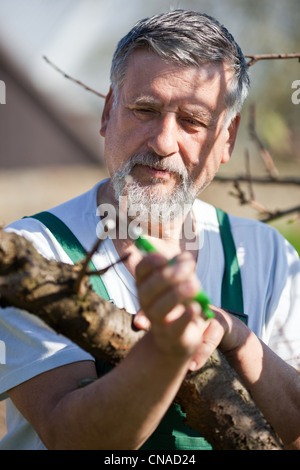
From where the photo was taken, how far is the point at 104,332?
124 cm

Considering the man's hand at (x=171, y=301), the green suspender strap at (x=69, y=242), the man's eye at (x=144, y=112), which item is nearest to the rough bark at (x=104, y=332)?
the man's hand at (x=171, y=301)

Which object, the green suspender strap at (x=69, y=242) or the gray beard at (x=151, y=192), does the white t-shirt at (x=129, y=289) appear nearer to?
the green suspender strap at (x=69, y=242)

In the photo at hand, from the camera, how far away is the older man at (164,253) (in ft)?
4.06

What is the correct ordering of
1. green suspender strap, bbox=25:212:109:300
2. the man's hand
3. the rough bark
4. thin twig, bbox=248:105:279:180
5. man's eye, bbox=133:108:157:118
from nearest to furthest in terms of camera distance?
the man's hand < the rough bark < green suspender strap, bbox=25:212:109:300 < man's eye, bbox=133:108:157:118 < thin twig, bbox=248:105:279:180

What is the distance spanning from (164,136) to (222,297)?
0.52 meters

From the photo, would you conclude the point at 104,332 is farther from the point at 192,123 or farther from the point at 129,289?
the point at 192,123

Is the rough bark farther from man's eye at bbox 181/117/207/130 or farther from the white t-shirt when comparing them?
man's eye at bbox 181/117/207/130

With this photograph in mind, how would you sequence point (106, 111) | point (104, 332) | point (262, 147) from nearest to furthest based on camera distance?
point (104, 332) < point (106, 111) < point (262, 147)

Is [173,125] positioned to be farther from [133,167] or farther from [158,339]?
[158,339]

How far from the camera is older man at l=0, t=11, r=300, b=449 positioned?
124 cm

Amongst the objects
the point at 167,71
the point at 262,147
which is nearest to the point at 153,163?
the point at 167,71

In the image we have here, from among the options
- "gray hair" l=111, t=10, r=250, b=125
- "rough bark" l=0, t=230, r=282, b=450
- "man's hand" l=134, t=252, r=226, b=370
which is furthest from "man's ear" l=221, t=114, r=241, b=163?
"man's hand" l=134, t=252, r=226, b=370

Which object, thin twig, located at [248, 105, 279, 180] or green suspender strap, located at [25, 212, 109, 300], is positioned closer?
green suspender strap, located at [25, 212, 109, 300]

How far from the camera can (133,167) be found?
5.86ft
